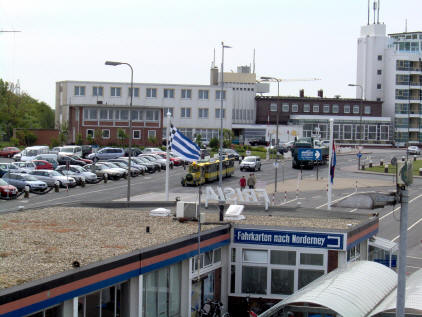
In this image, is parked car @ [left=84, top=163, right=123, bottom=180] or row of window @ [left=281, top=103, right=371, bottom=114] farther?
row of window @ [left=281, top=103, right=371, bottom=114]

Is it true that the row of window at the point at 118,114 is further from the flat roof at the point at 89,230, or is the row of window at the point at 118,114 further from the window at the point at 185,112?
the flat roof at the point at 89,230

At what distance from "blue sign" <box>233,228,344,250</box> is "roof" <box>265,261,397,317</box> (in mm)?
2036

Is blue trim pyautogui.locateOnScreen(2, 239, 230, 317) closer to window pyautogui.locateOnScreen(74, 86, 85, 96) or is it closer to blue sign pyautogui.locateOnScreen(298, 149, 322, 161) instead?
blue sign pyautogui.locateOnScreen(298, 149, 322, 161)

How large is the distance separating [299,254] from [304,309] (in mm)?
6366

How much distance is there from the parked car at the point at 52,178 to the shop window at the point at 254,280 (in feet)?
106

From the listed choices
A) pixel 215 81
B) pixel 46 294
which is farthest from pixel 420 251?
pixel 215 81

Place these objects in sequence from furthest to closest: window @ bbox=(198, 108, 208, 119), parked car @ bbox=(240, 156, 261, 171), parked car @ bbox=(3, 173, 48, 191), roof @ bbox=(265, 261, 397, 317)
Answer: window @ bbox=(198, 108, 208, 119)
parked car @ bbox=(240, 156, 261, 171)
parked car @ bbox=(3, 173, 48, 191)
roof @ bbox=(265, 261, 397, 317)

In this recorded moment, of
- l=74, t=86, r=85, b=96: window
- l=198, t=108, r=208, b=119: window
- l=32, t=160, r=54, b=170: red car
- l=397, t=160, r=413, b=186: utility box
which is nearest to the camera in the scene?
l=397, t=160, r=413, b=186: utility box

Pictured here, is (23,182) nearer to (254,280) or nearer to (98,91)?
(254,280)

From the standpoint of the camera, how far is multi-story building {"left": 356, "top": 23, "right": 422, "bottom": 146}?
119 metres

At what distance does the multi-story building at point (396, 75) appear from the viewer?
11944 centimetres

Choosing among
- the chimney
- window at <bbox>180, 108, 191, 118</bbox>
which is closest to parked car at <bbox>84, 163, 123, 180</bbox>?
window at <bbox>180, 108, 191, 118</bbox>

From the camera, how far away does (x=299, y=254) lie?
72.8ft

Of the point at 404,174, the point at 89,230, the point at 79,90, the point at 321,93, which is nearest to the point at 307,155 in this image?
the point at 79,90
